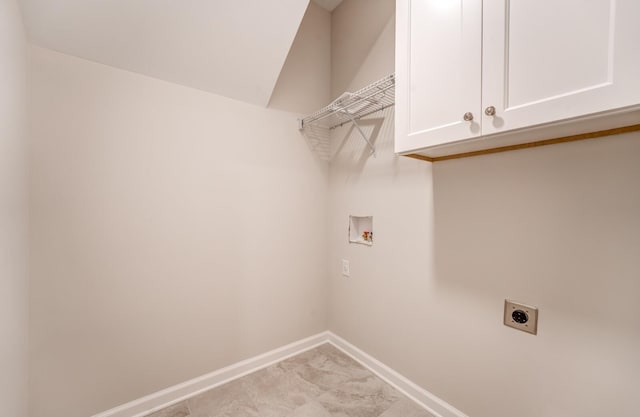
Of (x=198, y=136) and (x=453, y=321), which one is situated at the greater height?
(x=198, y=136)

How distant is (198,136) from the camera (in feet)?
5.19

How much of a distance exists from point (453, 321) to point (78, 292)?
190cm

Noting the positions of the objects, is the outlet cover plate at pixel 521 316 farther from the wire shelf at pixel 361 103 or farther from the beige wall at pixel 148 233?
the beige wall at pixel 148 233

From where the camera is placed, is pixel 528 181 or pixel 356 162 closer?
pixel 528 181

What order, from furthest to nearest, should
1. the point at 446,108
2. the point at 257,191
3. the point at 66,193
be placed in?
the point at 257,191 → the point at 66,193 → the point at 446,108

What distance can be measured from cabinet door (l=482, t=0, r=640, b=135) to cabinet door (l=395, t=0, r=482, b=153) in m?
0.04

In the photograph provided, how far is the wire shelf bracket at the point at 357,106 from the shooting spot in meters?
1.48

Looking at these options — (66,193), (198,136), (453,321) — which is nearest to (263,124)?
(198,136)

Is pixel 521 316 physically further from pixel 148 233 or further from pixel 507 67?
pixel 148 233

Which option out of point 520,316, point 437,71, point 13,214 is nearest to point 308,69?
point 437,71

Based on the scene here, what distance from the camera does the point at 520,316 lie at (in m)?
1.12

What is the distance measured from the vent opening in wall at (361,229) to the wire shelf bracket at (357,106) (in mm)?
490

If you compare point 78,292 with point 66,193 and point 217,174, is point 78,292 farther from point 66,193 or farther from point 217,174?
point 217,174

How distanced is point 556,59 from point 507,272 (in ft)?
2.77
